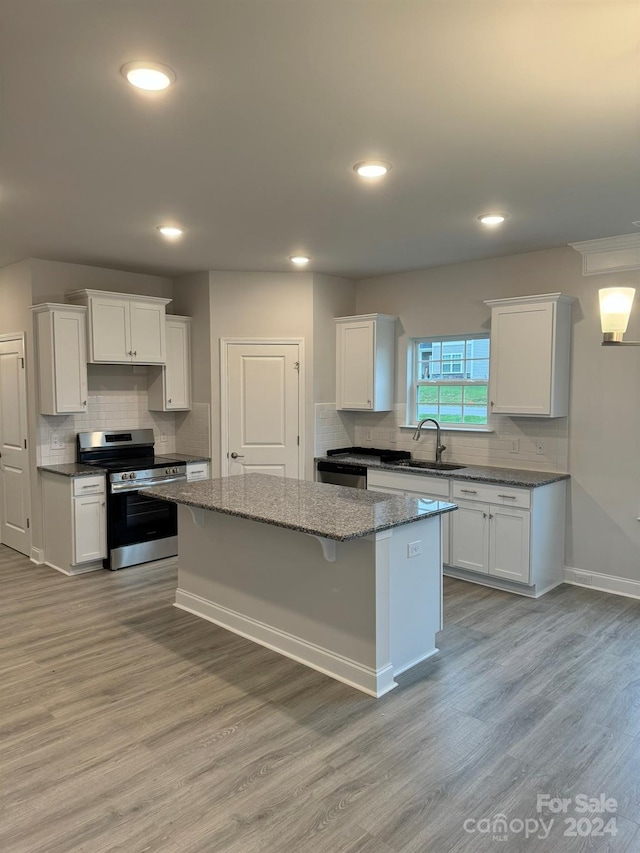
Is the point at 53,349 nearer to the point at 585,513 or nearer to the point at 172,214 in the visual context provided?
the point at 172,214

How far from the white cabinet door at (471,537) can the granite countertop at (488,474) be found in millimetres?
226

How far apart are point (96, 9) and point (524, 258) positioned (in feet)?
13.0

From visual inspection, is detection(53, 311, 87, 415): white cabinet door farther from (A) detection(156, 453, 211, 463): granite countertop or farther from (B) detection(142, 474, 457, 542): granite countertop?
(B) detection(142, 474, 457, 542): granite countertop

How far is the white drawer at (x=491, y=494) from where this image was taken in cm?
429

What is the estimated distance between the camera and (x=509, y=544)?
4.39 m

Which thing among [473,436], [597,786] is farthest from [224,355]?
[597,786]

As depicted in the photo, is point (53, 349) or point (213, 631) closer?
point (213, 631)

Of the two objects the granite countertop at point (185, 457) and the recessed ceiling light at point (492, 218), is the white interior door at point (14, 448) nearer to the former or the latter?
the granite countertop at point (185, 457)

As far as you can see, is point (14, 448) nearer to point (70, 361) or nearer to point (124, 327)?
point (70, 361)

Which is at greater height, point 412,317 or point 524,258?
point 524,258

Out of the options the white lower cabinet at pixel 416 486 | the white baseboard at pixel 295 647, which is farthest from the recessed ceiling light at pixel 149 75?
the white lower cabinet at pixel 416 486

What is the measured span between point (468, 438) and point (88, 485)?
3352mm

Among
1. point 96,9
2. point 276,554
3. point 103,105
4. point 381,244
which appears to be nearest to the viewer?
point 96,9

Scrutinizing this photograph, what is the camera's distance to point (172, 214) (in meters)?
3.75
